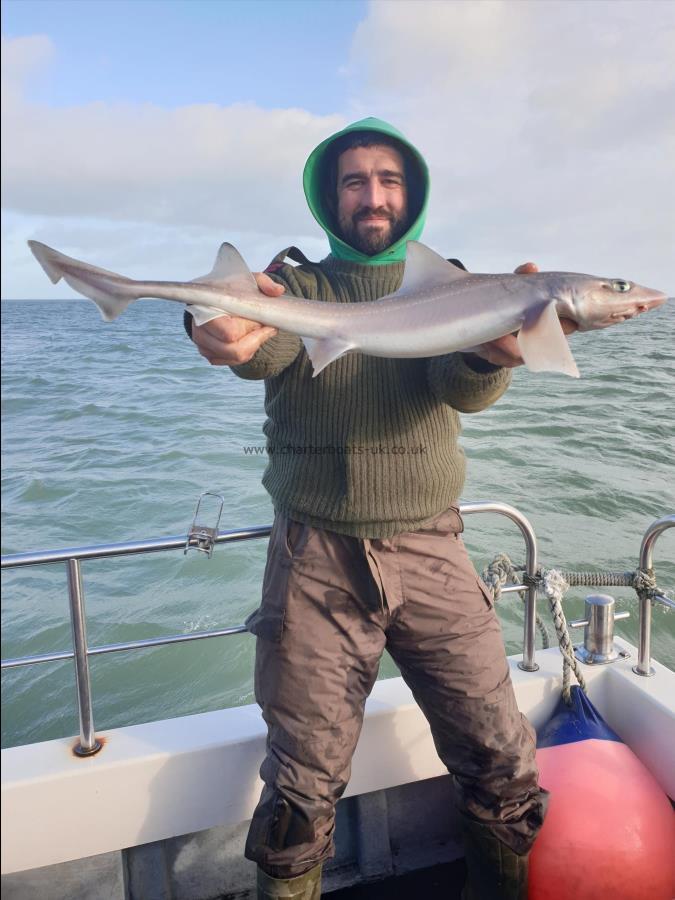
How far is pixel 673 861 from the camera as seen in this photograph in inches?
84.7

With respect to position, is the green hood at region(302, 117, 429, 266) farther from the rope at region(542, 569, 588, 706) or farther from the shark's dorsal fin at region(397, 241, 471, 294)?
the rope at region(542, 569, 588, 706)

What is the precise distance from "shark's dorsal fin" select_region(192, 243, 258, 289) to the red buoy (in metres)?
1.90

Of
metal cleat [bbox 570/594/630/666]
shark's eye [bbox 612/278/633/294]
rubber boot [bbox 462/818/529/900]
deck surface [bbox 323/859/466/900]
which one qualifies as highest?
shark's eye [bbox 612/278/633/294]

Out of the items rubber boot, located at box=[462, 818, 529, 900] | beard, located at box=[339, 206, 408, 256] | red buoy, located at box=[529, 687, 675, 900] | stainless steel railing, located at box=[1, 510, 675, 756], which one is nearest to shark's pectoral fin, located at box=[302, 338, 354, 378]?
beard, located at box=[339, 206, 408, 256]

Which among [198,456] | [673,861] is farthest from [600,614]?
[198,456]

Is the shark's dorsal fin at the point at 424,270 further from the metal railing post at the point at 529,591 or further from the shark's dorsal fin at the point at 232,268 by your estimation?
the metal railing post at the point at 529,591

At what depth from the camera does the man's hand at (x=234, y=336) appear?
5.54 feet

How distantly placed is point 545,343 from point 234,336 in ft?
2.51

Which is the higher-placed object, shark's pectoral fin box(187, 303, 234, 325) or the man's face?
the man's face

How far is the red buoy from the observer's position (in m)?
2.10

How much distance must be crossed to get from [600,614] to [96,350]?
18880mm

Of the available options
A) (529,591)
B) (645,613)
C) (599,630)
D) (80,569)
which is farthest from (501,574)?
(80,569)

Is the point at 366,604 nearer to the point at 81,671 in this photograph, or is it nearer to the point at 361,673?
the point at 361,673

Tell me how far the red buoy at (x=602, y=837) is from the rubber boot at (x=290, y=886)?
0.72m
